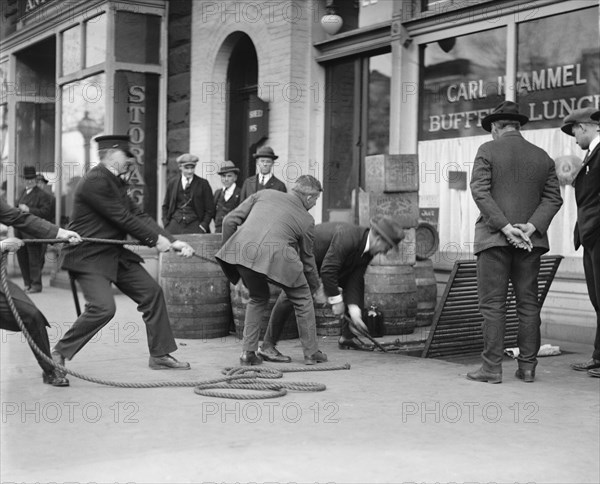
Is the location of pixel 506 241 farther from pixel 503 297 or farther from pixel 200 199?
pixel 200 199

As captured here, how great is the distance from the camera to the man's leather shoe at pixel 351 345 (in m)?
8.62

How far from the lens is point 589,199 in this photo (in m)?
7.43

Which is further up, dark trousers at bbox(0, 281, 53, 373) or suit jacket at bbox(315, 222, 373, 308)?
suit jacket at bbox(315, 222, 373, 308)

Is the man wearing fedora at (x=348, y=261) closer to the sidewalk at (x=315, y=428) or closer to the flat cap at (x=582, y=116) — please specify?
the sidewalk at (x=315, y=428)

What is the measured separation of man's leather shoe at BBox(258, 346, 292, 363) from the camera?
311 inches

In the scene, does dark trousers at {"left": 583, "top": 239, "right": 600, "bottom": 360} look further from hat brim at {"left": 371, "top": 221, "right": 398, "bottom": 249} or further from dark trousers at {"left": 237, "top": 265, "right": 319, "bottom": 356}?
dark trousers at {"left": 237, "top": 265, "right": 319, "bottom": 356}

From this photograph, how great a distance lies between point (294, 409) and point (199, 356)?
2352 mm

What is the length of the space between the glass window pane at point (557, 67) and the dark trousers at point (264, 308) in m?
3.72

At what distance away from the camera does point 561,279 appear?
9.34 meters

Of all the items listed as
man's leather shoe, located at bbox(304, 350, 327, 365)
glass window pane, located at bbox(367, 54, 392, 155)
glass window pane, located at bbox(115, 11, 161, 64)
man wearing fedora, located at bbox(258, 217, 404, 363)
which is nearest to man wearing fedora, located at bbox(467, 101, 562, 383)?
man wearing fedora, located at bbox(258, 217, 404, 363)

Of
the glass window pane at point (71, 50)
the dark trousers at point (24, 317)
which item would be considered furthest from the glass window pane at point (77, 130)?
the dark trousers at point (24, 317)

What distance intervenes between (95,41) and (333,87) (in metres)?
4.71

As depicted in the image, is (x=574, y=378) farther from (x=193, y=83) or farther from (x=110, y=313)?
(x=193, y=83)

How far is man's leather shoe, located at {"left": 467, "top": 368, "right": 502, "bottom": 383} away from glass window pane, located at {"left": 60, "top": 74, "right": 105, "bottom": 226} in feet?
33.5
